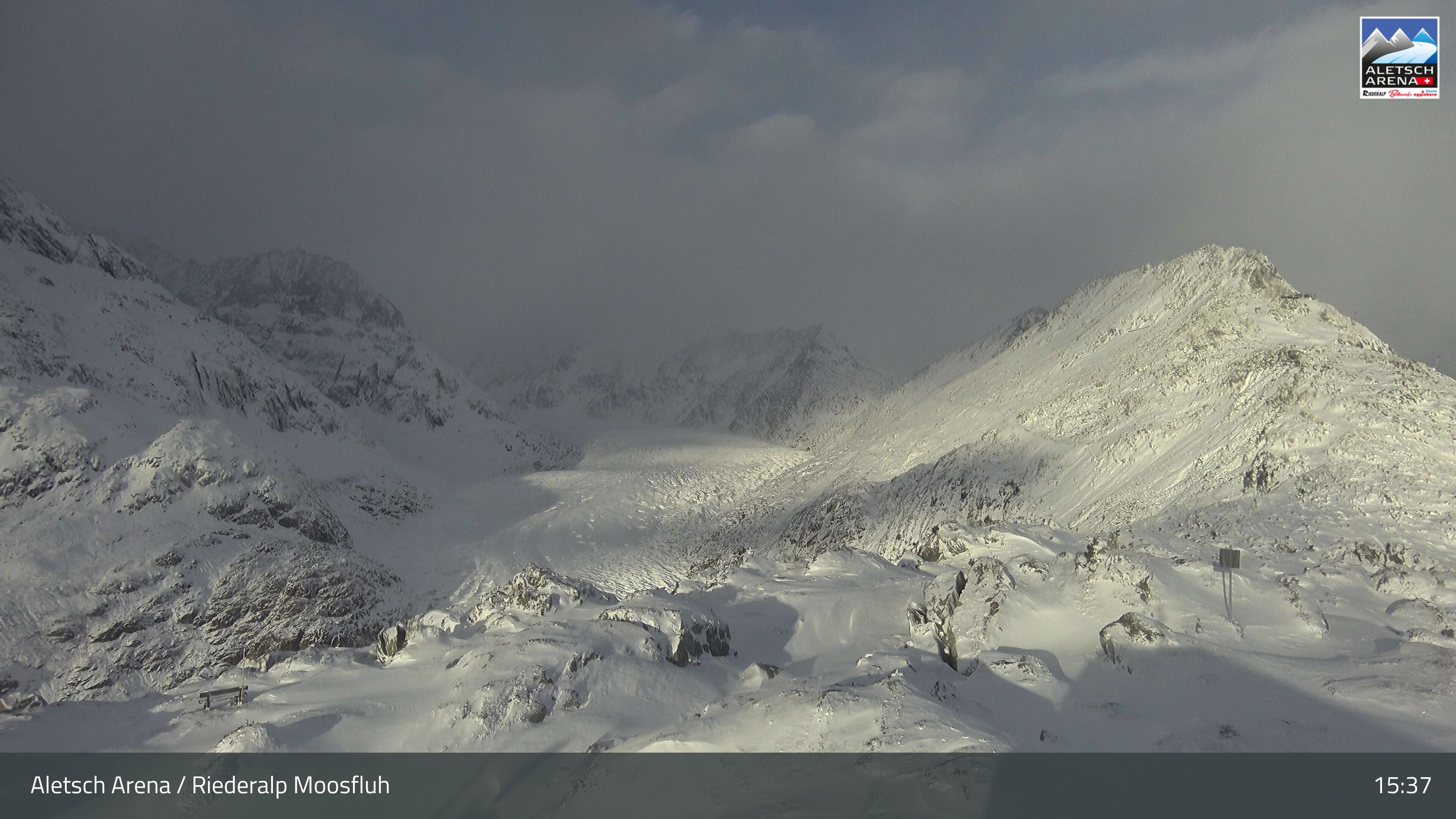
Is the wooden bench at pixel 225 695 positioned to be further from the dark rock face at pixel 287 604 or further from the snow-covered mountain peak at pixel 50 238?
the snow-covered mountain peak at pixel 50 238

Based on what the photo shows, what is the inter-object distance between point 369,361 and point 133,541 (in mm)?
77177

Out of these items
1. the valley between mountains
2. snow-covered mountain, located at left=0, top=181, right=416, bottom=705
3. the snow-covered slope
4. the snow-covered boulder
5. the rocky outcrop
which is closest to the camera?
the valley between mountains

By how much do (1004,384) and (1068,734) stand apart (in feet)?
182

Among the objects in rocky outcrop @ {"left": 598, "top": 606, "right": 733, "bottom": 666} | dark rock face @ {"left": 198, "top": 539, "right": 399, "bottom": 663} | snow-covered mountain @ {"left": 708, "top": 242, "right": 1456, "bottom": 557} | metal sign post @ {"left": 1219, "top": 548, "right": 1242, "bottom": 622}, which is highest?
snow-covered mountain @ {"left": 708, "top": 242, "right": 1456, "bottom": 557}

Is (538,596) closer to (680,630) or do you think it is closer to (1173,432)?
(680,630)

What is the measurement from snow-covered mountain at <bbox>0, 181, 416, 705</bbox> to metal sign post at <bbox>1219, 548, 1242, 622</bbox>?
1419 inches

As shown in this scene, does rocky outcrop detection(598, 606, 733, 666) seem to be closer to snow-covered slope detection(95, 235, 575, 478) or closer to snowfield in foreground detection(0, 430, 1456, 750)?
snowfield in foreground detection(0, 430, 1456, 750)

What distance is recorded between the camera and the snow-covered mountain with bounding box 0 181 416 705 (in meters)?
31.9

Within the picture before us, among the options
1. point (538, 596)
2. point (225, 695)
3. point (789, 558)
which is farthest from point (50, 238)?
point (538, 596)

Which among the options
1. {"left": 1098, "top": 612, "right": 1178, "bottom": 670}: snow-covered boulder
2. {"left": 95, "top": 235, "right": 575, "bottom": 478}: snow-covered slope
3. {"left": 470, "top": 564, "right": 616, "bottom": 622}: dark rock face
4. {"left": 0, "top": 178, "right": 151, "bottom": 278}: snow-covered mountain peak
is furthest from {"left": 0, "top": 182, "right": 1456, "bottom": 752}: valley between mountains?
{"left": 95, "top": 235, "right": 575, "bottom": 478}: snow-covered slope

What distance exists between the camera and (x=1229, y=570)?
1831 cm

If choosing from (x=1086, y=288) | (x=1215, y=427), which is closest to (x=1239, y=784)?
(x=1215, y=427)

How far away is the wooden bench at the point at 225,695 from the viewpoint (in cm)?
1869

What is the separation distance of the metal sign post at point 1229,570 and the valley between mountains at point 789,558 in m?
0.30
